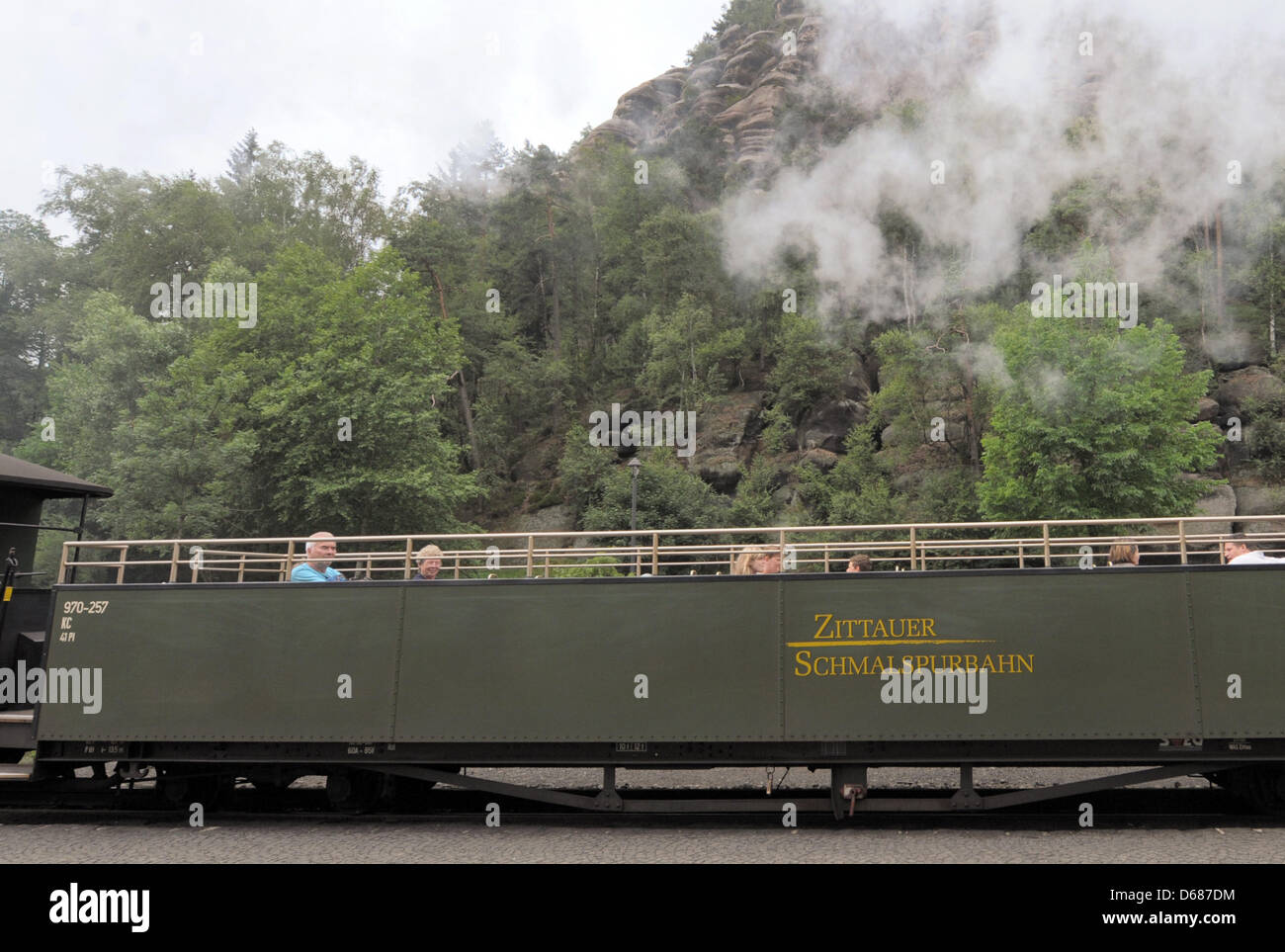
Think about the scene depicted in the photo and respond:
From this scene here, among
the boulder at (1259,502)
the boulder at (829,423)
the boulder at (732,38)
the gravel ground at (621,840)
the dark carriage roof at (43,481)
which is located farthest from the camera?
the boulder at (732,38)

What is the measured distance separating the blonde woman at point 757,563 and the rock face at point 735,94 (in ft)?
188

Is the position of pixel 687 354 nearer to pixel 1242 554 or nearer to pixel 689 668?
pixel 1242 554

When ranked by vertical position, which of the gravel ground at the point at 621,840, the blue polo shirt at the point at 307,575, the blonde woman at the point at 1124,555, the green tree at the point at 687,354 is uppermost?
the green tree at the point at 687,354

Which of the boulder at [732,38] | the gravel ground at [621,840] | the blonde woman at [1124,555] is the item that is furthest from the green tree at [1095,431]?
the boulder at [732,38]

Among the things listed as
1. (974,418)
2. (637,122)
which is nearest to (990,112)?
(974,418)

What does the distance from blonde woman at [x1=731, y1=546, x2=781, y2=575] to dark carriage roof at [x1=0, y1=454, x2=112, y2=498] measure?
6552 millimetres

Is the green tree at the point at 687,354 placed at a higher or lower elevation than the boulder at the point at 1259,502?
higher

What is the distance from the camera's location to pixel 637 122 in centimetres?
8194

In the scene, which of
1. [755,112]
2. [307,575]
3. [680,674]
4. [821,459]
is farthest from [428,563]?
[755,112]

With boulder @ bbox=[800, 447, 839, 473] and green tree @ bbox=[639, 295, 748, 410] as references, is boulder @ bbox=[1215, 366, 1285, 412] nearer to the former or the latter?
boulder @ bbox=[800, 447, 839, 473]

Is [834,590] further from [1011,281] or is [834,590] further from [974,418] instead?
[1011,281]

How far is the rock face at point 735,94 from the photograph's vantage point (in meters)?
66.3

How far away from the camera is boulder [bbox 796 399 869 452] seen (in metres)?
46.0

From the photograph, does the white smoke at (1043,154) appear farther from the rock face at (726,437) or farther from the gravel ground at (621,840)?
the gravel ground at (621,840)
